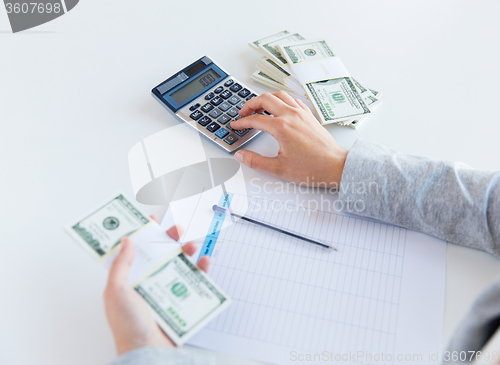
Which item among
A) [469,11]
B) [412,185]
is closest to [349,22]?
[469,11]

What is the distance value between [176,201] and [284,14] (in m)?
0.73

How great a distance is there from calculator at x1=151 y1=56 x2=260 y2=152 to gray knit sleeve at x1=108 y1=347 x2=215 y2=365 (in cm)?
45

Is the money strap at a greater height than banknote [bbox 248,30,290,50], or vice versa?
banknote [bbox 248,30,290,50]

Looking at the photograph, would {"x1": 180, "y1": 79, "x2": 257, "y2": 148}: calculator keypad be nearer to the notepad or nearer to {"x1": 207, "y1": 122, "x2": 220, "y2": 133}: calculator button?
{"x1": 207, "y1": 122, "x2": 220, "y2": 133}: calculator button

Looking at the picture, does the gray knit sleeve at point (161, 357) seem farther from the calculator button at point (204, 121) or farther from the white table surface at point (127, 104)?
the calculator button at point (204, 121)

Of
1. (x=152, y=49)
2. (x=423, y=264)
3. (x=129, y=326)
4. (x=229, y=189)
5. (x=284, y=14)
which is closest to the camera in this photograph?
(x=129, y=326)

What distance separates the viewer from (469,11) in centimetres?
126

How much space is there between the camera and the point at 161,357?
550 mm

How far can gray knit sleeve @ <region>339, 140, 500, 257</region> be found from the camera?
0.72m

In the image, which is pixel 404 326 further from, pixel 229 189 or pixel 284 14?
pixel 284 14

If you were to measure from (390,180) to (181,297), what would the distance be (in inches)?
16.8
